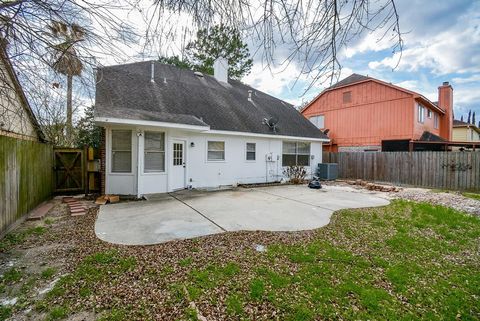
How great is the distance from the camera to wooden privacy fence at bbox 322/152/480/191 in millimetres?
11430

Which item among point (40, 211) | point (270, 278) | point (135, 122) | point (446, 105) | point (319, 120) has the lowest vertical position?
point (270, 278)

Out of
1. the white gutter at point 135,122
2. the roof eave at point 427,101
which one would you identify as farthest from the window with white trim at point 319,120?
the white gutter at point 135,122

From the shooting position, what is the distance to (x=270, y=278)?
3.15 metres

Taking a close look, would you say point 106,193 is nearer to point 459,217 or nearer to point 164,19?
point 164,19

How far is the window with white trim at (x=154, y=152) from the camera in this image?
8352 millimetres

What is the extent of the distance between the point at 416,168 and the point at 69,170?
16148mm

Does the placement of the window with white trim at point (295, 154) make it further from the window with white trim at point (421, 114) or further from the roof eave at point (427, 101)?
the window with white trim at point (421, 114)

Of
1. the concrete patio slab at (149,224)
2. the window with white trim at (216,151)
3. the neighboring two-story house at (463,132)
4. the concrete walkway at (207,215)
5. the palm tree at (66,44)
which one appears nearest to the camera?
the palm tree at (66,44)

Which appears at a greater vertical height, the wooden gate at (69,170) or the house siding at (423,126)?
the house siding at (423,126)

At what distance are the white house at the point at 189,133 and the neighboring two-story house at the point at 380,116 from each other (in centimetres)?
434

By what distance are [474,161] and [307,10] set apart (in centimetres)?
1343

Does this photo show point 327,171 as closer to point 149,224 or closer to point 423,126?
point 423,126

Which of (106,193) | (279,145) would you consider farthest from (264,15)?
(279,145)

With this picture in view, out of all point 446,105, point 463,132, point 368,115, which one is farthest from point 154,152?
point 463,132
